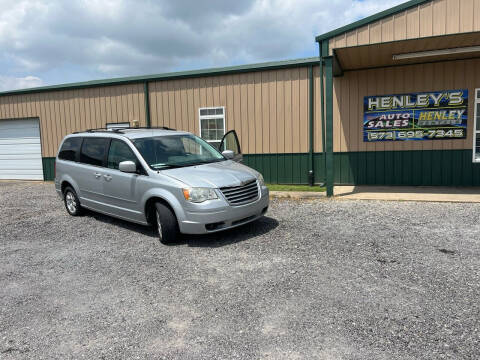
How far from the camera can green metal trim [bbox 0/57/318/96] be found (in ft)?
34.2

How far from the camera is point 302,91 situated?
10.5 meters

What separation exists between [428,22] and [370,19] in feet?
3.46

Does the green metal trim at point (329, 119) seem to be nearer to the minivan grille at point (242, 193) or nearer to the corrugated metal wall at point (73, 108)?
the minivan grille at point (242, 193)

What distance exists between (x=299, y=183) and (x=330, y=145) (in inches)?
99.3

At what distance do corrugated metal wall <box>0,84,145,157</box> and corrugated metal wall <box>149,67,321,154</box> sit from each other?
1409mm

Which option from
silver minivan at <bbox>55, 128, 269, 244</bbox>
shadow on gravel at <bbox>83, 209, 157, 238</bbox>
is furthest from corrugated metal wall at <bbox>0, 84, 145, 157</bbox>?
shadow on gravel at <bbox>83, 209, 157, 238</bbox>

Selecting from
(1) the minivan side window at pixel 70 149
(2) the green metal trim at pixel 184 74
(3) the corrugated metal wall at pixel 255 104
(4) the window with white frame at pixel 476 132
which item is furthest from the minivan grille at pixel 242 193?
(4) the window with white frame at pixel 476 132

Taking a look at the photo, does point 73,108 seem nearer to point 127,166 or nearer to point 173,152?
point 173,152

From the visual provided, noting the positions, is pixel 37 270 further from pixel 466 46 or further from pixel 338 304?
pixel 466 46

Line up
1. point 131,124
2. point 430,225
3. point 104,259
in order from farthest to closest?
point 131,124
point 430,225
point 104,259

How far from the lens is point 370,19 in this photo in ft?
24.2

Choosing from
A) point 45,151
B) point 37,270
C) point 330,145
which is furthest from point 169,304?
point 45,151

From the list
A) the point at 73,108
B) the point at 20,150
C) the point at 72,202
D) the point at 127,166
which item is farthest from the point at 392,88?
the point at 20,150

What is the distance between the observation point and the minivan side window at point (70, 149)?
293 inches
